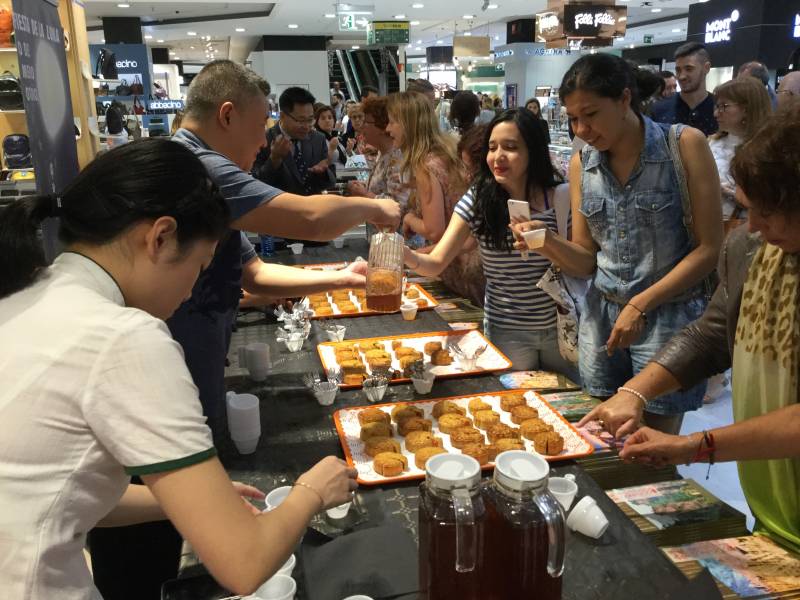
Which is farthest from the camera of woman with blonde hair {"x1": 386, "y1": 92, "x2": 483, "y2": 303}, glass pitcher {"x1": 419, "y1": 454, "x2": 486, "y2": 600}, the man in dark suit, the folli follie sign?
the folli follie sign

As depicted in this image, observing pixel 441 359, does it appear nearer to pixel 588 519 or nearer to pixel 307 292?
pixel 307 292

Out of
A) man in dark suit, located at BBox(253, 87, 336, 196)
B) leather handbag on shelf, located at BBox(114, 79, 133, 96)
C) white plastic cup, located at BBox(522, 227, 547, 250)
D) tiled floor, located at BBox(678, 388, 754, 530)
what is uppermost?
leather handbag on shelf, located at BBox(114, 79, 133, 96)

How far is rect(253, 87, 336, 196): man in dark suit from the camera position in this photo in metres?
4.86

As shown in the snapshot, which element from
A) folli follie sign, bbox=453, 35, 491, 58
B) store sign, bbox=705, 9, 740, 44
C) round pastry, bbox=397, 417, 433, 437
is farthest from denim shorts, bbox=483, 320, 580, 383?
folli follie sign, bbox=453, 35, 491, 58

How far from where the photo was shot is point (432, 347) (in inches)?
95.0

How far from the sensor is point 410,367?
2.23 metres

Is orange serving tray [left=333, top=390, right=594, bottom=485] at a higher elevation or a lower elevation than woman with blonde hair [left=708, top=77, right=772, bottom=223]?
lower

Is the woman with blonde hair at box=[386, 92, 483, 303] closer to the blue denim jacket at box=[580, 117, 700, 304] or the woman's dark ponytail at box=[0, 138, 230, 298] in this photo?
the blue denim jacket at box=[580, 117, 700, 304]

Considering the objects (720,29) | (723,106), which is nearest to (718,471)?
(723,106)

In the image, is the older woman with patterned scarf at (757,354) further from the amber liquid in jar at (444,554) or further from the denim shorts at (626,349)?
the amber liquid in jar at (444,554)

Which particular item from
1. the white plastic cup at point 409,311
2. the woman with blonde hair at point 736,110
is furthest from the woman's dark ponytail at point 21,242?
the woman with blonde hair at point 736,110

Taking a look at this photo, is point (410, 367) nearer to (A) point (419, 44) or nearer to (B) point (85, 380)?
(B) point (85, 380)

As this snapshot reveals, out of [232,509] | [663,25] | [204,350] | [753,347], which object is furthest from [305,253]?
[663,25]

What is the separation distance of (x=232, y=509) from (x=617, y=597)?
2.50 ft
